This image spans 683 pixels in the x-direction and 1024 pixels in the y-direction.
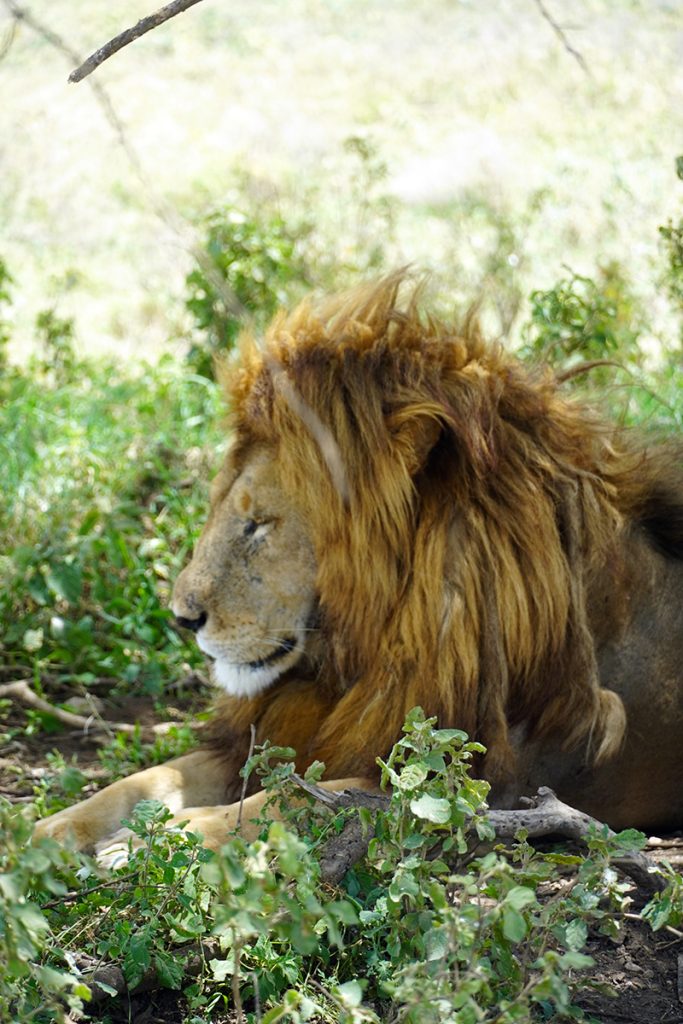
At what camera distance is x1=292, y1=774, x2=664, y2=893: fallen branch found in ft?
7.46

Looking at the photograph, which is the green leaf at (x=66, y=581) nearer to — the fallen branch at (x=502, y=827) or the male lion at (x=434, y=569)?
the male lion at (x=434, y=569)

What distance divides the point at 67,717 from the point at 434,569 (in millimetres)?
1534

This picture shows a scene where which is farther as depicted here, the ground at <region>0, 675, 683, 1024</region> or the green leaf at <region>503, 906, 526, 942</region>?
the ground at <region>0, 675, 683, 1024</region>

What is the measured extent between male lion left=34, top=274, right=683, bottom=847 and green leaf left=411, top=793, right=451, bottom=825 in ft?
1.78

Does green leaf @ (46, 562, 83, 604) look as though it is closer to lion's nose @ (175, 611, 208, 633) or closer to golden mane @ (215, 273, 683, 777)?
lion's nose @ (175, 611, 208, 633)

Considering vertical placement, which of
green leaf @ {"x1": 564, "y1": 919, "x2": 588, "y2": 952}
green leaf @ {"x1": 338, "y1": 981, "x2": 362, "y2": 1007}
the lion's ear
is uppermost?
the lion's ear

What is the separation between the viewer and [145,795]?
9.68 ft

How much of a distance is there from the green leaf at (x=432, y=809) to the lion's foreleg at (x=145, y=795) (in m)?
0.94

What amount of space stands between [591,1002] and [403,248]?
7648mm

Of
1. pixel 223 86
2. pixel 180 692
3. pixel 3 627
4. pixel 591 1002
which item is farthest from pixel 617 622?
pixel 223 86

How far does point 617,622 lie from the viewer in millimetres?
2746

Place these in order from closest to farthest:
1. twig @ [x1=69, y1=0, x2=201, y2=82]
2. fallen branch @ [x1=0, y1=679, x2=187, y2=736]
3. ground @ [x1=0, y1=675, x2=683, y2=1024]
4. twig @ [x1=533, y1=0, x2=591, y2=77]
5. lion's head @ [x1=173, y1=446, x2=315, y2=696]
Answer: twig @ [x1=69, y1=0, x2=201, y2=82] → ground @ [x1=0, y1=675, x2=683, y2=1024] → twig @ [x1=533, y1=0, x2=591, y2=77] → lion's head @ [x1=173, y1=446, x2=315, y2=696] → fallen branch @ [x1=0, y1=679, x2=187, y2=736]

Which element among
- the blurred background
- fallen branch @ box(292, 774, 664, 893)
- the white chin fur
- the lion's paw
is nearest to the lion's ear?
the white chin fur

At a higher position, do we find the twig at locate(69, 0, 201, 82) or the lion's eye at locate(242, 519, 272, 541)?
the twig at locate(69, 0, 201, 82)
